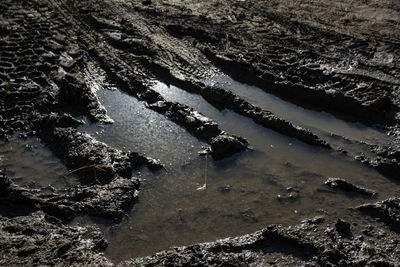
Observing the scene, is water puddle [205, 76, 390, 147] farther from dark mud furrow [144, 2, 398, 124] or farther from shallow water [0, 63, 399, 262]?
dark mud furrow [144, 2, 398, 124]

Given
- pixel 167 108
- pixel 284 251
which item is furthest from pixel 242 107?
pixel 284 251

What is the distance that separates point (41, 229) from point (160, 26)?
520cm

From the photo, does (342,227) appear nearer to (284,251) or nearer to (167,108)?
(284,251)

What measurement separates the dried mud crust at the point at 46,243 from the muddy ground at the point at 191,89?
1 cm

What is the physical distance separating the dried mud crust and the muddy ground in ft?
0.04

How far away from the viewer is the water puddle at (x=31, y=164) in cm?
517

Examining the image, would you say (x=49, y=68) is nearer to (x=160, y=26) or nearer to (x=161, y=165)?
(x=160, y=26)

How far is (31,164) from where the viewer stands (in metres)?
5.46

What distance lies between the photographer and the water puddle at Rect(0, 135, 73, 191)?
517 centimetres

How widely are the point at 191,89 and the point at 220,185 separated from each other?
2.23m

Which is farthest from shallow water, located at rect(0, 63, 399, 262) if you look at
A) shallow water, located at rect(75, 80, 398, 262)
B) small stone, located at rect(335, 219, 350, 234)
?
small stone, located at rect(335, 219, 350, 234)

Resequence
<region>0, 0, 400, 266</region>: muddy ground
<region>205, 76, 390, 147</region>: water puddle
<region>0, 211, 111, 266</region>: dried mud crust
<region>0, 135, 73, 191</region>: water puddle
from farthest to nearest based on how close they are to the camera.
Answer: <region>205, 76, 390, 147</region>: water puddle < <region>0, 135, 73, 191</region>: water puddle < <region>0, 0, 400, 266</region>: muddy ground < <region>0, 211, 111, 266</region>: dried mud crust

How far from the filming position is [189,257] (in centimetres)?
415

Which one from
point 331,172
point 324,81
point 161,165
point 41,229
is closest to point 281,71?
point 324,81
